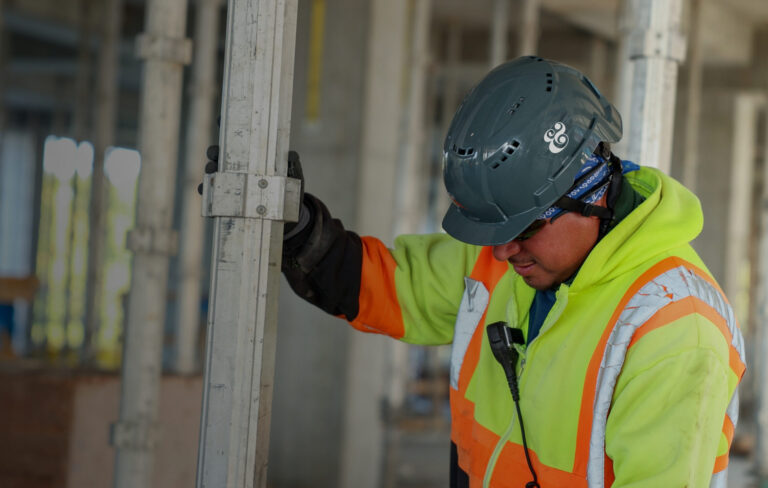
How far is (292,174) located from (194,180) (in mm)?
5144

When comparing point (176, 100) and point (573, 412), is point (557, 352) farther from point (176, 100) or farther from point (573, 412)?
point (176, 100)

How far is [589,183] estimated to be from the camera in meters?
2.54

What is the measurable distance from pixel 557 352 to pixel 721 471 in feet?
1.84

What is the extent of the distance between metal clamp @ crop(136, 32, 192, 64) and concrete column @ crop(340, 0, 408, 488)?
3283mm

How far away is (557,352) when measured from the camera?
2443 millimetres

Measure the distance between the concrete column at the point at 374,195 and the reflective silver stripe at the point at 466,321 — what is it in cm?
489

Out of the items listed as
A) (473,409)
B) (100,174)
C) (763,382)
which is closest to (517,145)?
(473,409)

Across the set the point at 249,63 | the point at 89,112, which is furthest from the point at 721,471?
the point at 89,112

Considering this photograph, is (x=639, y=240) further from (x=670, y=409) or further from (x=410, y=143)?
(x=410, y=143)

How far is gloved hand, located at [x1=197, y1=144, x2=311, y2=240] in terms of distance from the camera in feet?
8.36

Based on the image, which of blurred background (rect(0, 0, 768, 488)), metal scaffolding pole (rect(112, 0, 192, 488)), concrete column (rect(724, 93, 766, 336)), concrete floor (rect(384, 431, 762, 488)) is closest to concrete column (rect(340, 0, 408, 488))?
blurred background (rect(0, 0, 768, 488))

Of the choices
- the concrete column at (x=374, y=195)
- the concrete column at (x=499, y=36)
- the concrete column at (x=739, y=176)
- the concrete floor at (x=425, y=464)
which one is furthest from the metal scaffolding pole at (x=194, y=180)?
the concrete column at (x=739, y=176)

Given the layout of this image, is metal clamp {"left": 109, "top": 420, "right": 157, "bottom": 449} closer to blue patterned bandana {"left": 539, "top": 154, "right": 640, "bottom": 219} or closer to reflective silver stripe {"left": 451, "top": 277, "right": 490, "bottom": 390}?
reflective silver stripe {"left": 451, "top": 277, "right": 490, "bottom": 390}

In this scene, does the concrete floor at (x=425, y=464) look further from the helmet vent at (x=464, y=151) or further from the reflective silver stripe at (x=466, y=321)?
the helmet vent at (x=464, y=151)
